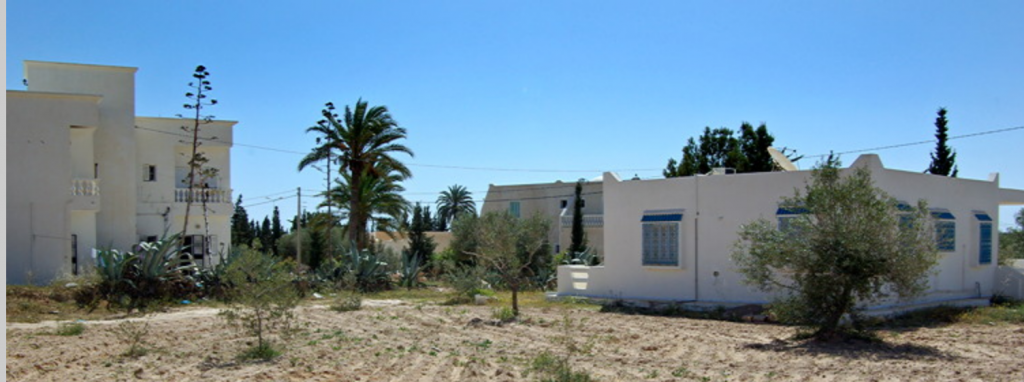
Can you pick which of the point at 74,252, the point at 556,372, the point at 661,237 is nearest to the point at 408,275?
the point at 74,252

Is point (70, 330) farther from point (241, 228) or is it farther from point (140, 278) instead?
point (241, 228)

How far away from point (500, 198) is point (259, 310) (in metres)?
36.5

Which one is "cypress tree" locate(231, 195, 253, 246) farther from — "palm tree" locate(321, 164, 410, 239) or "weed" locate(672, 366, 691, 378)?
"weed" locate(672, 366, 691, 378)

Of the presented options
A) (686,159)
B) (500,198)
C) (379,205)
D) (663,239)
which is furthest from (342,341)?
(500,198)

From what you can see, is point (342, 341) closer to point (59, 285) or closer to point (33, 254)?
point (59, 285)

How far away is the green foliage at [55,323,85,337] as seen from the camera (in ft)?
45.5

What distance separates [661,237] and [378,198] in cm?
1394

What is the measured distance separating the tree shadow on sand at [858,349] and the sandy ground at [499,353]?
3 centimetres

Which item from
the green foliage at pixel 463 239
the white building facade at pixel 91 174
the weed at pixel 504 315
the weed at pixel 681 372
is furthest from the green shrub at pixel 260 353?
the green foliage at pixel 463 239

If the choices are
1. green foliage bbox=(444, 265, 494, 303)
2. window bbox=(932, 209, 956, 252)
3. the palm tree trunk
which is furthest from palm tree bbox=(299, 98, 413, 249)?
window bbox=(932, 209, 956, 252)

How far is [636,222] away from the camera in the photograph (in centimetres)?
1977

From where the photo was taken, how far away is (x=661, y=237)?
62.7 ft

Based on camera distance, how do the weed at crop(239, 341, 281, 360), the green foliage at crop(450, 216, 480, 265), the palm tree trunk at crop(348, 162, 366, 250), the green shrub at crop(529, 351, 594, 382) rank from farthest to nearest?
1. the green foliage at crop(450, 216, 480, 265)
2. the palm tree trunk at crop(348, 162, 366, 250)
3. the weed at crop(239, 341, 281, 360)
4. the green shrub at crop(529, 351, 594, 382)

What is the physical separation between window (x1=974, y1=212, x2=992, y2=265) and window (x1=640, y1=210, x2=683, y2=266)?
754cm
